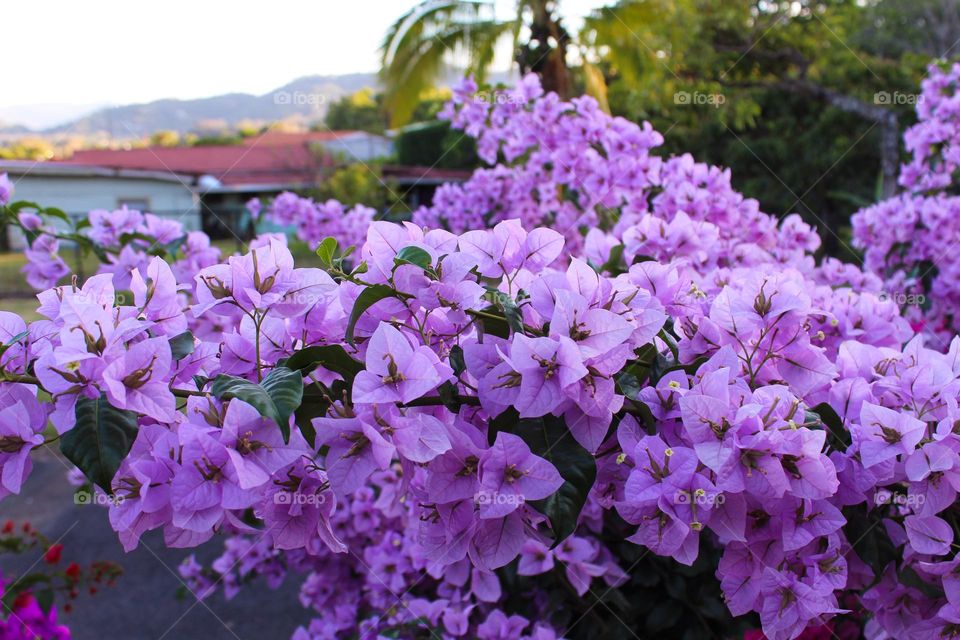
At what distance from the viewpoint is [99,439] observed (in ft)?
2.00

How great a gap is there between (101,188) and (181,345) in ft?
49.9

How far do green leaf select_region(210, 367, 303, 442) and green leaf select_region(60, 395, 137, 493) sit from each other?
0.08m

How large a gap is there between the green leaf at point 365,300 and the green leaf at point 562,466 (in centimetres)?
18

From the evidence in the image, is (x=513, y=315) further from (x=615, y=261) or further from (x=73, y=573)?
(x=73, y=573)

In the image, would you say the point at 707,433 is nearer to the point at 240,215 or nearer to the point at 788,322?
the point at 788,322

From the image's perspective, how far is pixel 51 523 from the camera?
13.6 feet

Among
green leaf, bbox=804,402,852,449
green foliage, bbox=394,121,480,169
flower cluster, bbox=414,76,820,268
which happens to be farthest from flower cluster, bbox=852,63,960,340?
green foliage, bbox=394,121,480,169

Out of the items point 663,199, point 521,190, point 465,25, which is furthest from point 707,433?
point 465,25

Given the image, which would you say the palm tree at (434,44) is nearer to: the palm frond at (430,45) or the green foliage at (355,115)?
the palm frond at (430,45)

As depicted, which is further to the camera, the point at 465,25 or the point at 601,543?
the point at 465,25

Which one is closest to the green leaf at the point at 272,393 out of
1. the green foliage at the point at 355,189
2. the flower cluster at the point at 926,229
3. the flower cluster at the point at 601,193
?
the flower cluster at the point at 601,193

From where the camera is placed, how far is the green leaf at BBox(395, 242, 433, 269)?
0.69 m

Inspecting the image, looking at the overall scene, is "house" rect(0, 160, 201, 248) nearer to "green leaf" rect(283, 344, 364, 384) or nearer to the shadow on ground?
the shadow on ground

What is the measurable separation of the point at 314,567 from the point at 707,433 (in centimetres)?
162
